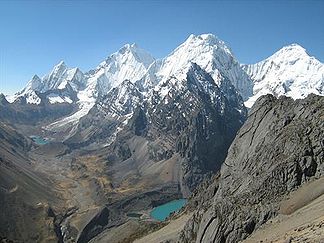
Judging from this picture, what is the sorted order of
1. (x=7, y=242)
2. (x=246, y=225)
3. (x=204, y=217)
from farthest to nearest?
(x=7, y=242), (x=204, y=217), (x=246, y=225)

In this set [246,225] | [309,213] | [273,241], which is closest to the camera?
[273,241]

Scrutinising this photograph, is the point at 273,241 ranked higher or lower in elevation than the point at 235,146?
lower

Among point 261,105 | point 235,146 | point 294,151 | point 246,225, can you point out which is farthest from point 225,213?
point 261,105

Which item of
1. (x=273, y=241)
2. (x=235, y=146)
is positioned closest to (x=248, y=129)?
(x=235, y=146)

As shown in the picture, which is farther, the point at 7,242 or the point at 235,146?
the point at 235,146

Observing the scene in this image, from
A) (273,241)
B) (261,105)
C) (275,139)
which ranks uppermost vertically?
(261,105)

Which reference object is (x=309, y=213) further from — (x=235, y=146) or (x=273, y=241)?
(x=235, y=146)

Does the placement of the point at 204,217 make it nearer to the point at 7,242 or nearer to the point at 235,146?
the point at 235,146
